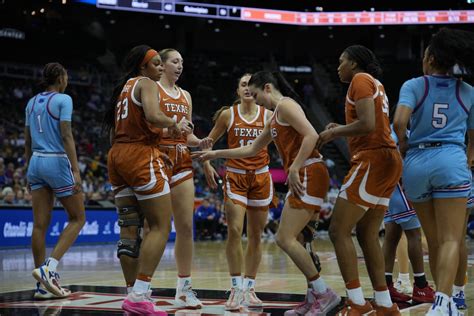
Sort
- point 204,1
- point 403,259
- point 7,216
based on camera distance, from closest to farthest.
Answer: point 403,259, point 7,216, point 204,1

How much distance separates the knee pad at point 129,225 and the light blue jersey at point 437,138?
2.15 meters

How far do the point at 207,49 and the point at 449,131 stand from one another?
3180 centimetres

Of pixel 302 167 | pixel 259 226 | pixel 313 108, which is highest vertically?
pixel 313 108

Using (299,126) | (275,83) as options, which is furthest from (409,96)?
(275,83)

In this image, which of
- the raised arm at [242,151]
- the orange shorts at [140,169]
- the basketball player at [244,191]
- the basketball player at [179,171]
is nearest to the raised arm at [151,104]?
the orange shorts at [140,169]

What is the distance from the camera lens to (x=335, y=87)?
3547 centimetres

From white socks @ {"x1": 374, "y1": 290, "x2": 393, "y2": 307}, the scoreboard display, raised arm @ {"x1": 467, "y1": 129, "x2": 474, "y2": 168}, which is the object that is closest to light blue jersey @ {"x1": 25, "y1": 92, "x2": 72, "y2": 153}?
white socks @ {"x1": 374, "y1": 290, "x2": 393, "y2": 307}

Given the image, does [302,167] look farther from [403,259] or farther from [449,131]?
[403,259]

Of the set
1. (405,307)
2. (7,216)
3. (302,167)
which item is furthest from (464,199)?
(7,216)

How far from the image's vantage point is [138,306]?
5512 millimetres

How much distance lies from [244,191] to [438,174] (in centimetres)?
238

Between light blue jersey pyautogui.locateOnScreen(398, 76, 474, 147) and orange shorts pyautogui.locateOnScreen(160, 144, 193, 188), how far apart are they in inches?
90.6

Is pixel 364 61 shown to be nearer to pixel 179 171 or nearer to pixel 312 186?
pixel 312 186

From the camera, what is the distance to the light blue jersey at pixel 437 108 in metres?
5.16
